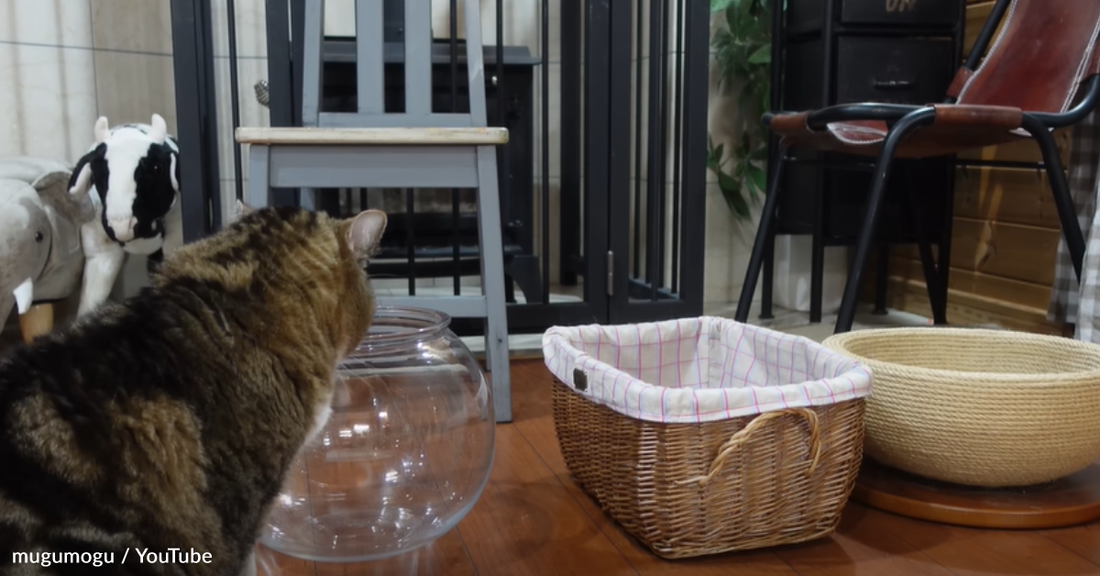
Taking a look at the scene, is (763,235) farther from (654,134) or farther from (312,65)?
(312,65)

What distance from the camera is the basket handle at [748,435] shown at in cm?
98

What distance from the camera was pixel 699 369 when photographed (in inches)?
55.1

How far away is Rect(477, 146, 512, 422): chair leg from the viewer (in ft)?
4.87

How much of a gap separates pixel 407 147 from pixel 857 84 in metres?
1.29

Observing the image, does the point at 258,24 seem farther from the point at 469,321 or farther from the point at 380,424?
the point at 380,424

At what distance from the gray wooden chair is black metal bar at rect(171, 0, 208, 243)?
0.82 feet

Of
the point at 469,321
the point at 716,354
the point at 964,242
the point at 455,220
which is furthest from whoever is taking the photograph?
the point at 964,242

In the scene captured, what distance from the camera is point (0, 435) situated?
602 millimetres

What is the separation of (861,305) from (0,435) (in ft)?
8.20

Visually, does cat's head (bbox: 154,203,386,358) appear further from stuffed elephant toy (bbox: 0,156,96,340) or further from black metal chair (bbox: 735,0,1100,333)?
stuffed elephant toy (bbox: 0,156,96,340)

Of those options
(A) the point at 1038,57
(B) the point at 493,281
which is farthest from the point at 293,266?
(A) the point at 1038,57

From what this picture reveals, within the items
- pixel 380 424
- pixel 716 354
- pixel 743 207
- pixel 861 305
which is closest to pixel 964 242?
pixel 861 305

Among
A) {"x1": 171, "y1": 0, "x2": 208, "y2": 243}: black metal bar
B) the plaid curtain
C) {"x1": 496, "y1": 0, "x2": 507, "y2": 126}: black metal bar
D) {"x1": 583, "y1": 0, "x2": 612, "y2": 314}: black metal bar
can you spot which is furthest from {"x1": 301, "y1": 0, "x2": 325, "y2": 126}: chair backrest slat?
the plaid curtain

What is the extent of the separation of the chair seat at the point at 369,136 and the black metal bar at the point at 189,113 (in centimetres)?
40
